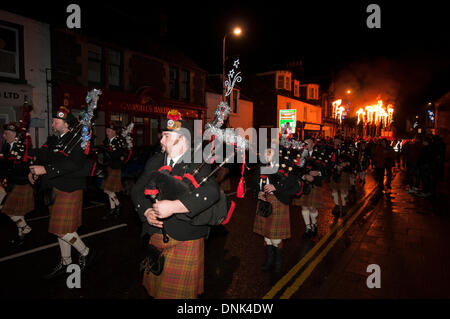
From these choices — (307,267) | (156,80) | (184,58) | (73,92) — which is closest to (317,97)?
(184,58)

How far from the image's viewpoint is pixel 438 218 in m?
7.70

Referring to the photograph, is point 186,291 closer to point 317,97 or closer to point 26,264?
point 26,264

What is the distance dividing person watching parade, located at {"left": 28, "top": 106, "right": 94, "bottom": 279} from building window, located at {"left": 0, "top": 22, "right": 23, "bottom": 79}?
10.9 meters

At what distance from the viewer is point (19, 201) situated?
5.48m

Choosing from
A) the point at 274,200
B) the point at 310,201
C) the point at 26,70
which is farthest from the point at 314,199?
the point at 26,70

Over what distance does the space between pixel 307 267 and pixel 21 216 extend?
5.55 m

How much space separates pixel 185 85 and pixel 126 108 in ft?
20.8

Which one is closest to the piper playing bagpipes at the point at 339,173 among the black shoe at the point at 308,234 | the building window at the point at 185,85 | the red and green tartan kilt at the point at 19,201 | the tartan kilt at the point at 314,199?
the tartan kilt at the point at 314,199

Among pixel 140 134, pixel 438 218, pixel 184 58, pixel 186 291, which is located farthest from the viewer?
pixel 184 58

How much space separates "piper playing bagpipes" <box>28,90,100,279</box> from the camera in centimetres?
404

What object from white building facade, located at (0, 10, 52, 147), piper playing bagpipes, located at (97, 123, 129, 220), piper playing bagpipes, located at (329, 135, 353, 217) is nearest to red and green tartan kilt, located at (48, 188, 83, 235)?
piper playing bagpipes, located at (97, 123, 129, 220)

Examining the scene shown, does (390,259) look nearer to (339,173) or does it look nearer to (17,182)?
(339,173)

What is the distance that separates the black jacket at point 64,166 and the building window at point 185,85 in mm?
17857

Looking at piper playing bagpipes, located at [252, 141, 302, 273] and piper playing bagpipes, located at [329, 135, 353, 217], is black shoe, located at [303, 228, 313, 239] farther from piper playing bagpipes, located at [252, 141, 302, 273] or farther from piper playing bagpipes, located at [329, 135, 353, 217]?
piper playing bagpipes, located at [329, 135, 353, 217]
